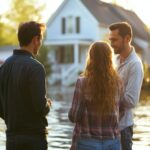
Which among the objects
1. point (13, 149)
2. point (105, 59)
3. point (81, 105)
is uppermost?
point (105, 59)

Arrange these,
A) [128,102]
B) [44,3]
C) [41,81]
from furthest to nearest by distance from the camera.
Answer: [44,3] < [128,102] < [41,81]

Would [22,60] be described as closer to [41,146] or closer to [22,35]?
[22,35]

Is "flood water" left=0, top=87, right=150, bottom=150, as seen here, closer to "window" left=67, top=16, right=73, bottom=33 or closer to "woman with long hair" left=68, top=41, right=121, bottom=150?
"woman with long hair" left=68, top=41, right=121, bottom=150

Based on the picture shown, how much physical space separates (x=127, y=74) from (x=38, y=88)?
110 cm

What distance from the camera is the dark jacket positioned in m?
4.92

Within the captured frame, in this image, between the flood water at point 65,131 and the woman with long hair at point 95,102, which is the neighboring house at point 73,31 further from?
the woman with long hair at point 95,102

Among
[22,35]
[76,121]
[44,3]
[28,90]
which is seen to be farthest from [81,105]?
[44,3]

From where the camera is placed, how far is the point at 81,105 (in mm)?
5000

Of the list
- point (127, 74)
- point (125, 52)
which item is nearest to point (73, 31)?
point (125, 52)

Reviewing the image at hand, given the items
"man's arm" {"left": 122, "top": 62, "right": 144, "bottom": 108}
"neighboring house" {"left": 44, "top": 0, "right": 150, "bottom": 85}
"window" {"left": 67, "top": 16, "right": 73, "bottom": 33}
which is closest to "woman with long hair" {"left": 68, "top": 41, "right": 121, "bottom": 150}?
"man's arm" {"left": 122, "top": 62, "right": 144, "bottom": 108}

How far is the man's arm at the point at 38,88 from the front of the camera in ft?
16.1

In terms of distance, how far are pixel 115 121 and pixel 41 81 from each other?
747mm

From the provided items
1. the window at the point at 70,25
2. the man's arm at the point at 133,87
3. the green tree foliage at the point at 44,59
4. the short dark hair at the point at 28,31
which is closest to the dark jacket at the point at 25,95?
the short dark hair at the point at 28,31

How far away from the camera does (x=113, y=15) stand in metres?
55.6
